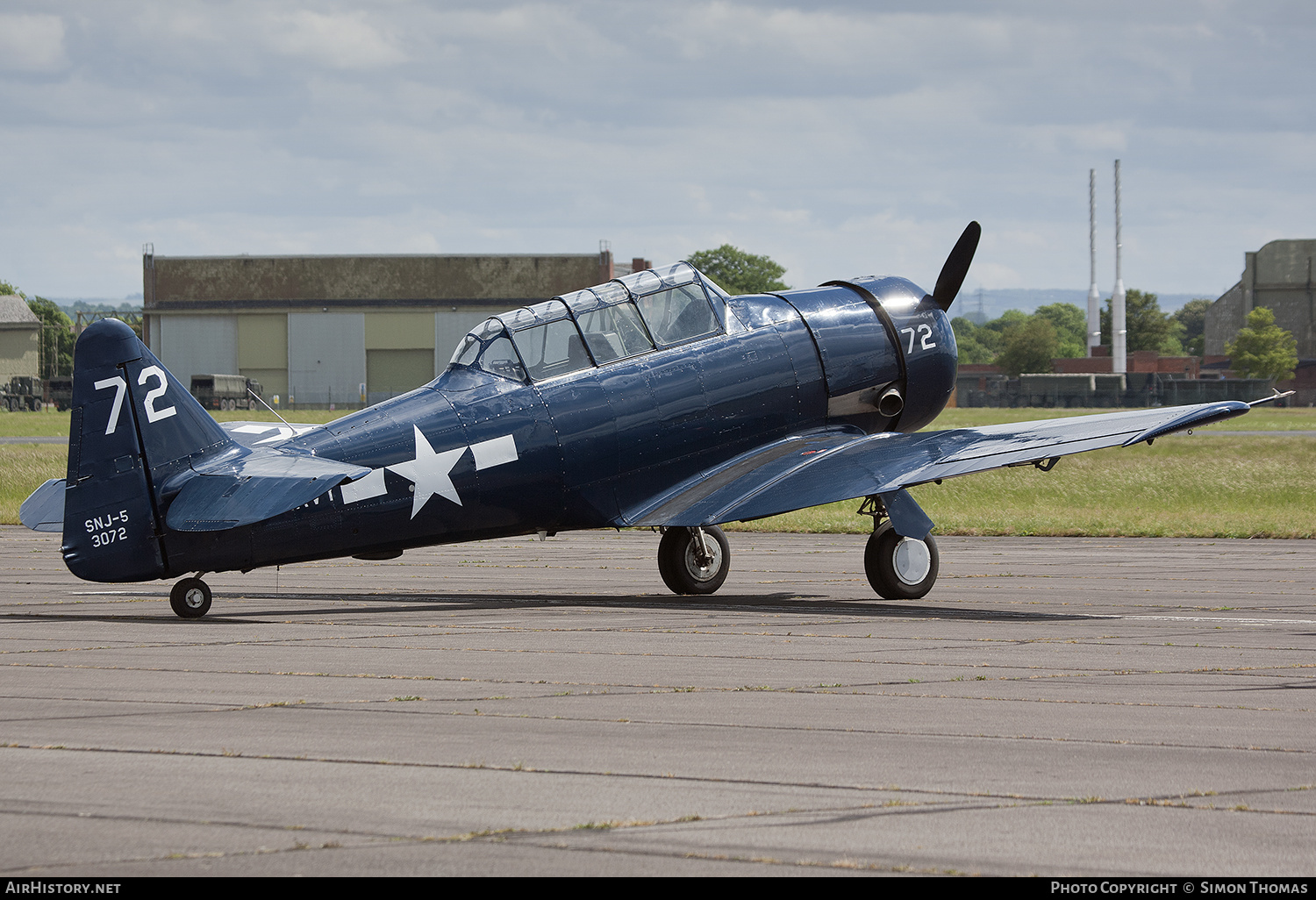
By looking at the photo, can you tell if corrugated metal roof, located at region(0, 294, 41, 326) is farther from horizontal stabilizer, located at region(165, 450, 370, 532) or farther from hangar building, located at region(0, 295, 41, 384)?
horizontal stabilizer, located at region(165, 450, 370, 532)

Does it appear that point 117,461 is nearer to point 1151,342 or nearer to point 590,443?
point 590,443

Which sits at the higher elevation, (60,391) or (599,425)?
(60,391)

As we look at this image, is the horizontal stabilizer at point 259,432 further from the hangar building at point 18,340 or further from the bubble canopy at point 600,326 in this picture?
the hangar building at point 18,340

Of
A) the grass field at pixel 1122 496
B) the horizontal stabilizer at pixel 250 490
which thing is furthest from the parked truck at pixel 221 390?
the horizontal stabilizer at pixel 250 490

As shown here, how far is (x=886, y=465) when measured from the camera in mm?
12562

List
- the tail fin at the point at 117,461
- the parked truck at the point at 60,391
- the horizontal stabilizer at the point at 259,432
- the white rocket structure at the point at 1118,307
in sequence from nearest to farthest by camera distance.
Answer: the tail fin at the point at 117,461, the horizontal stabilizer at the point at 259,432, the white rocket structure at the point at 1118,307, the parked truck at the point at 60,391

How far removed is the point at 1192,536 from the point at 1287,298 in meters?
101

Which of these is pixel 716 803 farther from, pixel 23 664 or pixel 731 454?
pixel 731 454

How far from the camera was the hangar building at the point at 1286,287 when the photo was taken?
11000 cm

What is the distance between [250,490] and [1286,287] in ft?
377

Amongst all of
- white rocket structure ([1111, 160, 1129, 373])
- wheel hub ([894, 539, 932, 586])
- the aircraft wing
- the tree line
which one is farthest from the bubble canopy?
the tree line

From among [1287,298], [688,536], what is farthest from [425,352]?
[688,536]

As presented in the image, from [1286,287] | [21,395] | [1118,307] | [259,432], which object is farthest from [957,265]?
[1286,287]

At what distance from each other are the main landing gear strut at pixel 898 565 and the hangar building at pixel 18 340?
134 meters
